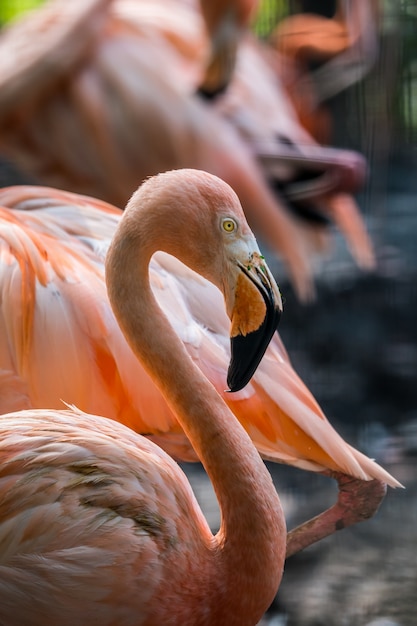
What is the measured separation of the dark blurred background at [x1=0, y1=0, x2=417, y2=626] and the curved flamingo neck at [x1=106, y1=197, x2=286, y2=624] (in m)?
0.68

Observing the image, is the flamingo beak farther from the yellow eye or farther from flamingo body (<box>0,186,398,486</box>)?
flamingo body (<box>0,186,398,486</box>)

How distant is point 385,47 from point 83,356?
9.95 feet

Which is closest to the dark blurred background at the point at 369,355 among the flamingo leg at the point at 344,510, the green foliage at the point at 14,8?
the green foliage at the point at 14,8

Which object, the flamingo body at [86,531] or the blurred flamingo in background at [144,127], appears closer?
the flamingo body at [86,531]

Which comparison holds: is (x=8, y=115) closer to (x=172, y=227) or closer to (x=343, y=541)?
(x=343, y=541)

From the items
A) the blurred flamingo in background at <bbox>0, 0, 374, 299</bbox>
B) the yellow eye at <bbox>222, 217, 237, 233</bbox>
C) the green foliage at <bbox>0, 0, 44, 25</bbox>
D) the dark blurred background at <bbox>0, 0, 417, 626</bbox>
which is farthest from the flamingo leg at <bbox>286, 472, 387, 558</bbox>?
the green foliage at <bbox>0, 0, 44, 25</bbox>

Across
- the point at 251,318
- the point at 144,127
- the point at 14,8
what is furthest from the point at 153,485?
the point at 14,8

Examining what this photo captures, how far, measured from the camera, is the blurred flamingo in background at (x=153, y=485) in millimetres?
1463

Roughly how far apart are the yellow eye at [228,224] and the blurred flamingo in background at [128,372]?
0.34m

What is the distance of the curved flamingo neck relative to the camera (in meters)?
1.55

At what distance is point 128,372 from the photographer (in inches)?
72.8

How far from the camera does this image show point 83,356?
1856mm

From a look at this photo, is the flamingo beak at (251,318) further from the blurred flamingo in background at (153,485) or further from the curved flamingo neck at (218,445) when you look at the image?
the curved flamingo neck at (218,445)

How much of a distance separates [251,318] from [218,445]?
0.69 ft
